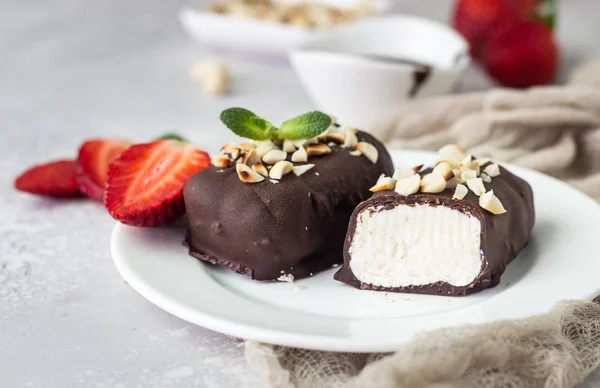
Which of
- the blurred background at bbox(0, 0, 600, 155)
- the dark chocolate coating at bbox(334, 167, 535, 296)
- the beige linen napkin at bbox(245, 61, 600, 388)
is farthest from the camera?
the blurred background at bbox(0, 0, 600, 155)

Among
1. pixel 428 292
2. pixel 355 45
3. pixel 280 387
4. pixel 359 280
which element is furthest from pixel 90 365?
pixel 355 45

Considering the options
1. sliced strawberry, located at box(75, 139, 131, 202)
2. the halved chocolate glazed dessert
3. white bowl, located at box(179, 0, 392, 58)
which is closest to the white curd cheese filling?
the halved chocolate glazed dessert

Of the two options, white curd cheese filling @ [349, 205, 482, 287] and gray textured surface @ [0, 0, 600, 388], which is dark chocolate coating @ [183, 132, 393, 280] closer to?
white curd cheese filling @ [349, 205, 482, 287]

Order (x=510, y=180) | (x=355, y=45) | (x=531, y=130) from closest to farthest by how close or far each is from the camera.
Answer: (x=510, y=180)
(x=531, y=130)
(x=355, y=45)

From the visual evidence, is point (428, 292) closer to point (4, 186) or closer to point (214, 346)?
point (214, 346)

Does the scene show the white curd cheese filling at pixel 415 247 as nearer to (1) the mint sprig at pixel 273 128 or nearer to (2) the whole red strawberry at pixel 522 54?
(1) the mint sprig at pixel 273 128

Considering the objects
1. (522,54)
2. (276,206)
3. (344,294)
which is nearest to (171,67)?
(522,54)
